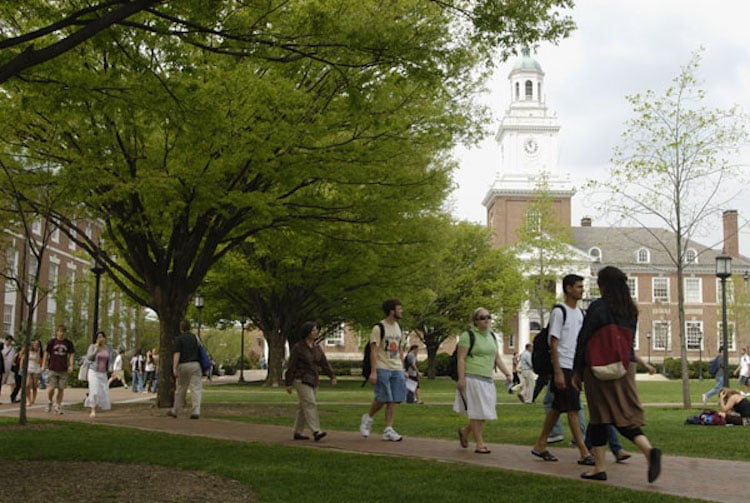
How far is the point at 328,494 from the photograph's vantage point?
6.96m

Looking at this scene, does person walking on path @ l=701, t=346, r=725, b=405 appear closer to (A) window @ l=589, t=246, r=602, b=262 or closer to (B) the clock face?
(A) window @ l=589, t=246, r=602, b=262

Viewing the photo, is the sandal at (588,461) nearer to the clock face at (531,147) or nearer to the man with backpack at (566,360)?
the man with backpack at (566,360)

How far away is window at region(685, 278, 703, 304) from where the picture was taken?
82.3 m

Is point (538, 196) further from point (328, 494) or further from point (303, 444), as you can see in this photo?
point (328, 494)

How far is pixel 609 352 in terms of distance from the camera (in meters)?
7.58

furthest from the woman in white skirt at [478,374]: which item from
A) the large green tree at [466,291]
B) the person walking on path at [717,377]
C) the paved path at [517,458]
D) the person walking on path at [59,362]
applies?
the large green tree at [466,291]

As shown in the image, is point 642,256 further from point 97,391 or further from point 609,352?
point 609,352

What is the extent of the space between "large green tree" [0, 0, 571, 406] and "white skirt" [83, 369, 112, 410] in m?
1.28

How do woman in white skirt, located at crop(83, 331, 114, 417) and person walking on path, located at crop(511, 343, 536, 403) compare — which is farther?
person walking on path, located at crop(511, 343, 536, 403)

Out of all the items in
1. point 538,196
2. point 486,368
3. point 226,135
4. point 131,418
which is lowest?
point 131,418

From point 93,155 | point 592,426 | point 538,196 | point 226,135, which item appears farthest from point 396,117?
point 538,196

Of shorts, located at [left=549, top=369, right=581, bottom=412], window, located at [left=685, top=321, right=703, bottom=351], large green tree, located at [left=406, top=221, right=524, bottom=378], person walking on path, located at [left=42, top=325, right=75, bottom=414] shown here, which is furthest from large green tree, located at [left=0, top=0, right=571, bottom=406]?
window, located at [left=685, top=321, right=703, bottom=351]

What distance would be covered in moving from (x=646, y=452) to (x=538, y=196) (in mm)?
40784

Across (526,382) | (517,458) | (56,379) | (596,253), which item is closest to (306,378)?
(517,458)
